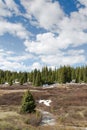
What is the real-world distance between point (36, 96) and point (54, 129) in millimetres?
33418

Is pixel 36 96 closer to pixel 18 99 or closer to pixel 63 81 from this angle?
pixel 18 99

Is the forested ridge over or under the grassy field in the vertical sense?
over

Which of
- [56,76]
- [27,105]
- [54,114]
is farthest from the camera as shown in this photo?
[56,76]

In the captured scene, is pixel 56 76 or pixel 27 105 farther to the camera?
pixel 56 76

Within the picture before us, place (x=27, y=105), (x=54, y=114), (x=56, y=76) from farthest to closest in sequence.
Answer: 1. (x=56, y=76)
2. (x=54, y=114)
3. (x=27, y=105)

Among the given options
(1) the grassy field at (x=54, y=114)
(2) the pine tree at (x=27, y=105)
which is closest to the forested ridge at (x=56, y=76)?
(1) the grassy field at (x=54, y=114)

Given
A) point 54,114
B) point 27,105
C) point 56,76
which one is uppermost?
point 56,76

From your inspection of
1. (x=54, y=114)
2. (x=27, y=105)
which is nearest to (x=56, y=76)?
(x=54, y=114)

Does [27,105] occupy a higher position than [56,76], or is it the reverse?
[56,76]

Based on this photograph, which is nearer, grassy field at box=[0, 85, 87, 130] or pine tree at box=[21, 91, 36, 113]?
grassy field at box=[0, 85, 87, 130]

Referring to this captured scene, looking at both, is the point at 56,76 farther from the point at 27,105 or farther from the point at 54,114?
the point at 27,105

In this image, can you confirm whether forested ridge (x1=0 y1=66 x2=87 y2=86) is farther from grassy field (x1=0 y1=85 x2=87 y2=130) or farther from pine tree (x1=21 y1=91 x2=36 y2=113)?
pine tree (x1=21 y1=91 x2=36 y2=113)

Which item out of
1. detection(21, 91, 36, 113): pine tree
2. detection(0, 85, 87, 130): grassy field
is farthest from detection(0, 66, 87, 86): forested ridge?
detection(21, 91, 36, 113): pine tree

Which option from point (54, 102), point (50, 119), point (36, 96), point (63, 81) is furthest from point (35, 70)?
point (50, 119)
